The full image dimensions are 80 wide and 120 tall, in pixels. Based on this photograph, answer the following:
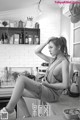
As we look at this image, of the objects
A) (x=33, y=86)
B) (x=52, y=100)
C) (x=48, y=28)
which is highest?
(x=48, y=28)

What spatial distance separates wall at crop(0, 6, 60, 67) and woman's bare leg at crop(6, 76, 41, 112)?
9.17 feet

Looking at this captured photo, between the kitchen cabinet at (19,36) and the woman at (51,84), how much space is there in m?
2.30

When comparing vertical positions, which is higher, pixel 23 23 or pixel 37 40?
pixel 23 23

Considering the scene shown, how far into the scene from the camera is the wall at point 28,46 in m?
4.54

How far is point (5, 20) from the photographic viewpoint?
4422 millimetres

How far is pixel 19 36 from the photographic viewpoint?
4.47 metres

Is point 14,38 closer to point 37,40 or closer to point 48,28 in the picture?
point 37,40

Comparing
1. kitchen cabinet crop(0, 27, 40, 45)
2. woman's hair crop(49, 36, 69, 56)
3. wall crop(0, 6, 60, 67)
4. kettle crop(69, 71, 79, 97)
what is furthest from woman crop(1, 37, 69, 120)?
wall crop(0, 6, 60, 67)

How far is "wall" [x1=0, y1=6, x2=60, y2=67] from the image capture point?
14.9 ft

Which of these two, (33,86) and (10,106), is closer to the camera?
(10,106)

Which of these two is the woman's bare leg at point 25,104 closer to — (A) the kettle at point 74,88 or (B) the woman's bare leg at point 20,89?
(B) the woman's bare leg at point 20,89

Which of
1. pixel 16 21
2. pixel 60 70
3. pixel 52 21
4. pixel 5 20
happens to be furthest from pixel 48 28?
pixel 60 70

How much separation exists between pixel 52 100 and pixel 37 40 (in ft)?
8.98

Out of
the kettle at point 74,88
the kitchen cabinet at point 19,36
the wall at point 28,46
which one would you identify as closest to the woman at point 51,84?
the kettle at point 74,88
